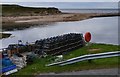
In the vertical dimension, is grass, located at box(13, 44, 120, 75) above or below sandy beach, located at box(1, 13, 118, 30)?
above

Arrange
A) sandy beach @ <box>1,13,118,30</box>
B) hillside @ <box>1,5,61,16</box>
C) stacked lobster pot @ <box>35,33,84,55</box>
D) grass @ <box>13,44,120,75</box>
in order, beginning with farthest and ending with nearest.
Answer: hillside @ <box>1,5,61,16</box>, sandy beach @ <box>1,13,118,30</box>, stacked lobster pot @ <box>35,33,84,55</box>, grass @ <box>13,44,120,75</box>

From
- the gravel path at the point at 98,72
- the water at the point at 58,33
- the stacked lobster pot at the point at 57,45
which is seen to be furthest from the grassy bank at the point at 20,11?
the gravel path at the point at 98,72

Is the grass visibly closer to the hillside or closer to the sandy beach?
the sandy beach

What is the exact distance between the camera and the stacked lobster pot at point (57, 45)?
27688mm

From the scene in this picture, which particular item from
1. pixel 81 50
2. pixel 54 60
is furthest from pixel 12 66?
pixel 81 50

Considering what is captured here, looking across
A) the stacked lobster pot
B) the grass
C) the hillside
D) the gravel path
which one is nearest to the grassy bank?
the hillside

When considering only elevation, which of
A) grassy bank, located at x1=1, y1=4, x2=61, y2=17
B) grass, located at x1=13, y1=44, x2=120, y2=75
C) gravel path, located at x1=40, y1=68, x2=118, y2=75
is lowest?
grassy bank, located at x1=1, y1=4, x2=61, y2=17

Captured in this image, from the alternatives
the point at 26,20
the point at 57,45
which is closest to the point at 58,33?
the point at 57,45

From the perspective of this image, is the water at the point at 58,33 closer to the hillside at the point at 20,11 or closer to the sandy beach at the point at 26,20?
the sandy beach at the point at 26,20

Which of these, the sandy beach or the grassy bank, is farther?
the grassy bank

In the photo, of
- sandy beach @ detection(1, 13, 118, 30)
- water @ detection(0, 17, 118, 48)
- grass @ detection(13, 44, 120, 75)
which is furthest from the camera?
sandy beach @ detection(1, 13, 118, 30)

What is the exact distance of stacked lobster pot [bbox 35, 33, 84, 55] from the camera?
2769 cm

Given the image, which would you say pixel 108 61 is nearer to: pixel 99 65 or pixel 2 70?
pixel 99 65

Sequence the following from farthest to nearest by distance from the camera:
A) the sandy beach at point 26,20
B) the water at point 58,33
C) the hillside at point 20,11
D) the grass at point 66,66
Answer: the hillside at point 20,11
the sandy beach at point 26,20
the water at point 58,33
the grass at point 66,66
